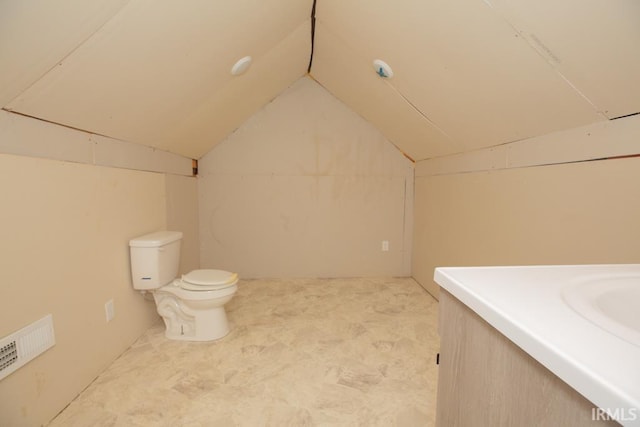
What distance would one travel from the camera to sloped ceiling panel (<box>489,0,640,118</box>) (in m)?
0.91

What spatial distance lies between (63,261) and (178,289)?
0.70 metres

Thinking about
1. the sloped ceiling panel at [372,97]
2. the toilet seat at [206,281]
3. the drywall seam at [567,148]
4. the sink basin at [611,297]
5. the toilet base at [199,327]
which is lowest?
the toilet base at [199,327]

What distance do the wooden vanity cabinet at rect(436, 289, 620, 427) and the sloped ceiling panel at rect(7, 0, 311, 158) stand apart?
1448 millimetres

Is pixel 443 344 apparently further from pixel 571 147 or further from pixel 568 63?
pixel 571 147

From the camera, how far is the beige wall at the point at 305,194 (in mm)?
3127

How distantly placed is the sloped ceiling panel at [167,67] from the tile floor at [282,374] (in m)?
1.33

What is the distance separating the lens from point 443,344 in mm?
759

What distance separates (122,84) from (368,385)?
74.8 inches

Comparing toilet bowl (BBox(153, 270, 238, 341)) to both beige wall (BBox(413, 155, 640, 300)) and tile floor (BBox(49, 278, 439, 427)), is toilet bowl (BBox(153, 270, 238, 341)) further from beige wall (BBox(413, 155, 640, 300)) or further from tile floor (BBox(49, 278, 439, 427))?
beige wall (BBox(413, 155, 640, 300))

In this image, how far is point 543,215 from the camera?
5.08 feet

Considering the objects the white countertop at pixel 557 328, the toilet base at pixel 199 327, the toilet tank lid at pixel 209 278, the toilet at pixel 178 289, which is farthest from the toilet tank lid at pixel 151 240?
the white countertop at pixel 557 328

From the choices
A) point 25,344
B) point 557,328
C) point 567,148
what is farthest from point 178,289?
point 567,148

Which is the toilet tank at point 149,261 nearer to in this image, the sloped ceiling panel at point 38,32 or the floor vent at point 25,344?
the floor vent at point 25,344
